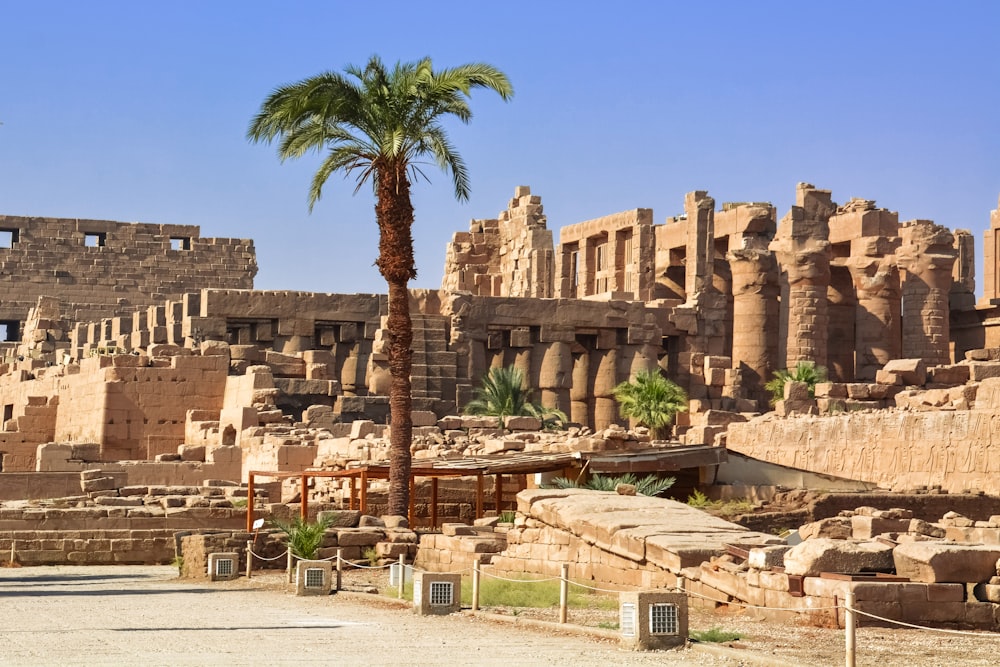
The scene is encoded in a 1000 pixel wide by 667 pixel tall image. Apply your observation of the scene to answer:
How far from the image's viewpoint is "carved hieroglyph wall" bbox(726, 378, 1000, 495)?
25.2 m

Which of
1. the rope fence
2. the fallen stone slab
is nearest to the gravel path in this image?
the rope fence

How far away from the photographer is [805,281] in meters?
44.4

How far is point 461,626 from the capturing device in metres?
13.3

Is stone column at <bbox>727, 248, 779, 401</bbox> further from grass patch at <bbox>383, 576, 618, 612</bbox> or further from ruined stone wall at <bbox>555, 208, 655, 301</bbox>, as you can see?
grass patch at <bbox>383, 576, 618, 612</bbox>

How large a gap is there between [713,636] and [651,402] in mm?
23328

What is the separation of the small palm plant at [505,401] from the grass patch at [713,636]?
2263 centimetres

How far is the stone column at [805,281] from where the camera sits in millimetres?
44312

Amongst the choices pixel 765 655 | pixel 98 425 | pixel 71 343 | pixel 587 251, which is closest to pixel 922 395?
pixel 98 425

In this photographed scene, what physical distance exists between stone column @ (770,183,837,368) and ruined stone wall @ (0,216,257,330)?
21508 millimetres

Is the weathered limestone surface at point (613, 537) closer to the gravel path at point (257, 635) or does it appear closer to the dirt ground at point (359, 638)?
the dirt ground at point (359, 638)

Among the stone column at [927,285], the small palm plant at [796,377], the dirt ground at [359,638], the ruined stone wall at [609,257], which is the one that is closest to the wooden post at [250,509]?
the dirt ground at [359,638]

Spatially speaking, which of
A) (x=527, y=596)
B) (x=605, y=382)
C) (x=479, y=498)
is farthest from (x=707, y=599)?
(x=605, y=382)

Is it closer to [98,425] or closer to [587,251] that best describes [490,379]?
[98,425]

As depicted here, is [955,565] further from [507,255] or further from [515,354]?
[507,255]
